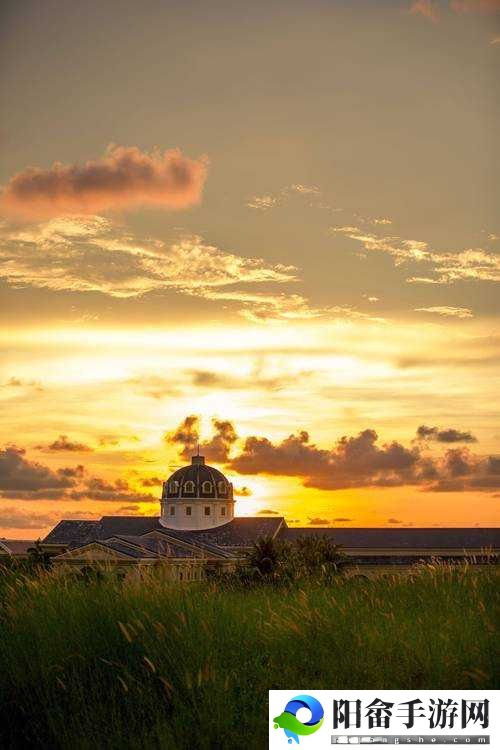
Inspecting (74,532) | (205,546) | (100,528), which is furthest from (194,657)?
(100,528)

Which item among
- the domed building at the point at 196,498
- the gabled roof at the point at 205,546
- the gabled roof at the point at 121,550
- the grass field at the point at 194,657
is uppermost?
the domed building at the point at 196,498

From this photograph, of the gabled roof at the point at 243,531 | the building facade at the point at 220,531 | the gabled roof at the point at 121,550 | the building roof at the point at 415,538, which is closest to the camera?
the gabled roof at the point at 121,550

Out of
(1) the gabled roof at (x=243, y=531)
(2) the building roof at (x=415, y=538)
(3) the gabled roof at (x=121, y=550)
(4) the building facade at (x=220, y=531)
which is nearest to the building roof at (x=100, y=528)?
(4) the building facade at (x=220, y=531)

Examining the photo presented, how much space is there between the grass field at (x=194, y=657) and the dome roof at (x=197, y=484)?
12765 cm

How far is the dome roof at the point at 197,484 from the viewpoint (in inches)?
5517

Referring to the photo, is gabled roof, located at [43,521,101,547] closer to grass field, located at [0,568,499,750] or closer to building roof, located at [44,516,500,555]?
building roof, located at [44,516,500,555]

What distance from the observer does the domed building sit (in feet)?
458

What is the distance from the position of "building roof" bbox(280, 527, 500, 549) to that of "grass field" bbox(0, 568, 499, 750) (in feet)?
317

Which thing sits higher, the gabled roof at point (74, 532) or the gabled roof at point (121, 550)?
the gabled roof at point (74, 532)

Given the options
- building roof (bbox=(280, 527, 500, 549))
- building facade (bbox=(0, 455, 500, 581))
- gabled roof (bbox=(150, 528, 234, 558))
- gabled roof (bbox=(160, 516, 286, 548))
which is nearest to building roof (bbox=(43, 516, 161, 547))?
building facade (bbox=(0, 455, 500, 581))

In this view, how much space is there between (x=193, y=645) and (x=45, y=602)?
9.23 feet

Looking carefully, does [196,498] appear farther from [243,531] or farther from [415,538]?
[415,538]

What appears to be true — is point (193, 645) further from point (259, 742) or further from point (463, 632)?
point (463, 632)

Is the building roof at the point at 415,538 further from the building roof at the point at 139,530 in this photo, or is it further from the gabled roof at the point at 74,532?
the gabled roof at the point at 74,532
